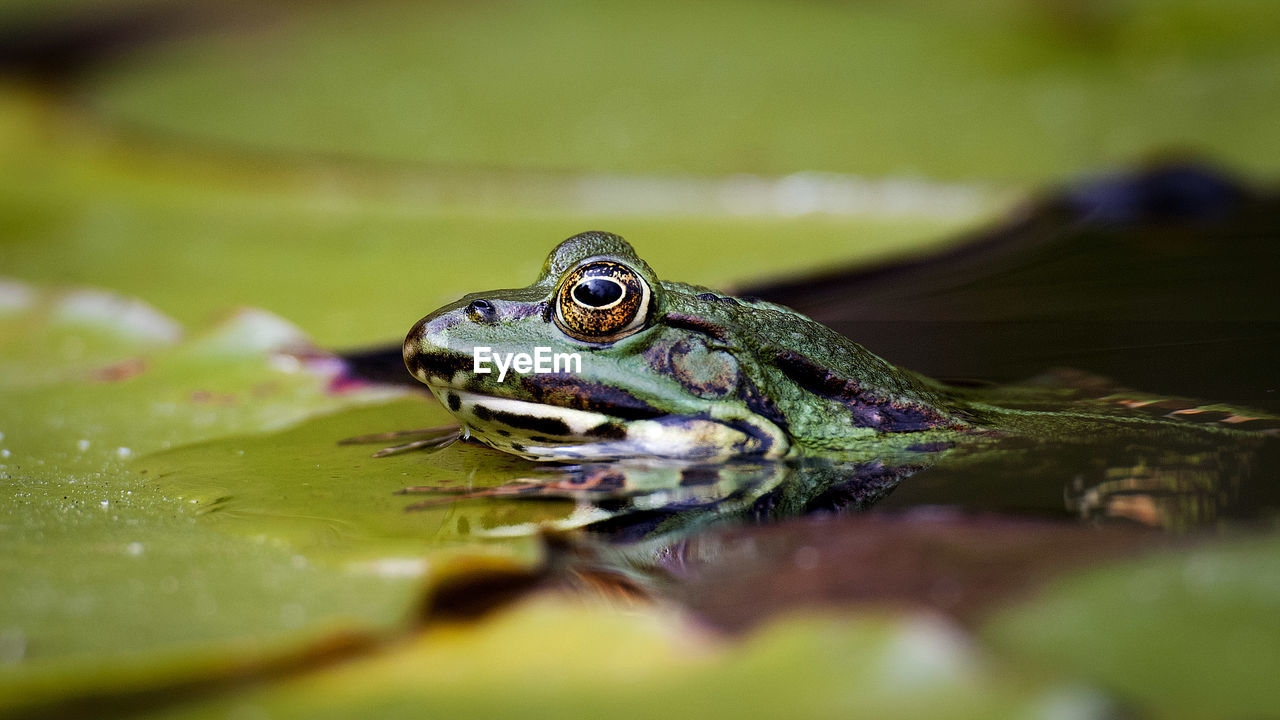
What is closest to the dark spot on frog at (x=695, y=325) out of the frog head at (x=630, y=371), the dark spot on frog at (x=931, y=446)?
the frog head at (x=630, y=371)

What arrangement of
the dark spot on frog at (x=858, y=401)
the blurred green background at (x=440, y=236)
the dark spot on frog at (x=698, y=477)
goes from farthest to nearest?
the dark spot on frog at (x=858, y=401), the dark spot on frog at (x=698, y=477), the blurred green background at (x=440, y=236)

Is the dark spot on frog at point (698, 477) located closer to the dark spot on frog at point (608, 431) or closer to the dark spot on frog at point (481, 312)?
the dark spot on frog at point (608, 431)

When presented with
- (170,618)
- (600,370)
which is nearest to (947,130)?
(600,370)

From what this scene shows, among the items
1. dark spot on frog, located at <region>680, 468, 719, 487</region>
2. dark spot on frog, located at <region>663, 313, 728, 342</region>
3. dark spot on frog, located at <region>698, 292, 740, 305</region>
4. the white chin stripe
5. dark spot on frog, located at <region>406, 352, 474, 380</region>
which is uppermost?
dark spot on frog, located at <region>698, 292, 740, 305</region>

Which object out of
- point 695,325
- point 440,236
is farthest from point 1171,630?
point 440,236

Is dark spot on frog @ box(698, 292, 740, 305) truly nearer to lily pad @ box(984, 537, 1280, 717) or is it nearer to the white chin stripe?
the white chin stripe

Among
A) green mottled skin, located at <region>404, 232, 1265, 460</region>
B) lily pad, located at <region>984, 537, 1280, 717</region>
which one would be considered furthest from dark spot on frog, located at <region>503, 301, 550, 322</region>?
lily pad, located at <region>984, 537, 1280, 717</region>
